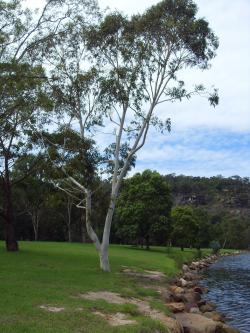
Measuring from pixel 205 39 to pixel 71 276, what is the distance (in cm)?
1778

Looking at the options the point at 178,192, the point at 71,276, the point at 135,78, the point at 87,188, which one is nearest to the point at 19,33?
the point at 135,78

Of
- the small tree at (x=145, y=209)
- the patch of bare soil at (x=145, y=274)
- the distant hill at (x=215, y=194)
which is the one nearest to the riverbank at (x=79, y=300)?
the patch of bare soil at (x=145, y=274)

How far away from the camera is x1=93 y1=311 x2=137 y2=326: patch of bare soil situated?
16078 mm

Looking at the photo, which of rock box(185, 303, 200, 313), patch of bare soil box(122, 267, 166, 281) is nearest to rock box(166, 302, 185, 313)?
rock box(185, 303, 200, 313)

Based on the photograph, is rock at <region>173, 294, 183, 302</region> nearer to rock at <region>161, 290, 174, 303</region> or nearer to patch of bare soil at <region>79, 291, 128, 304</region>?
rock at <region>161, 290, 174, 303</region>

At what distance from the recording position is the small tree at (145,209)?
68.0 metres

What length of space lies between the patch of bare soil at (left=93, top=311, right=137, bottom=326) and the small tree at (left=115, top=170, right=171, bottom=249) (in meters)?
49.9

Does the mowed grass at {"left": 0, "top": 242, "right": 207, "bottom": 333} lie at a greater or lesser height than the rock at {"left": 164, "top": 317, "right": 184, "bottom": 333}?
greater

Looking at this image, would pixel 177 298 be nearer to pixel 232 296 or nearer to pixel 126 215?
pixel 232 296

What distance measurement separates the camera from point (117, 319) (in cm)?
1672

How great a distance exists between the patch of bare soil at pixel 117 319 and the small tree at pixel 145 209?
49.9 m

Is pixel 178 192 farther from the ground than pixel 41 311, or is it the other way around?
pixel 178 192

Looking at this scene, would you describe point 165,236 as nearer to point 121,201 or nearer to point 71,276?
point 121,201

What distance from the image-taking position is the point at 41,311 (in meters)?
15.9
